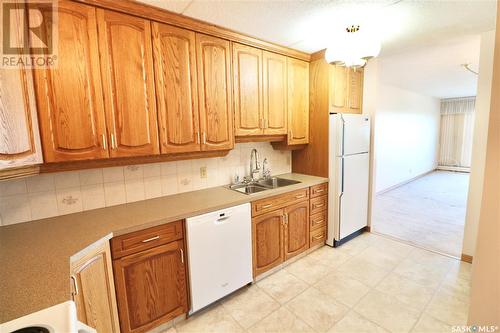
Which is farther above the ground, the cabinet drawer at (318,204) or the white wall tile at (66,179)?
the white wall tile at (66,179)

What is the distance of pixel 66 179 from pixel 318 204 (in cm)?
244

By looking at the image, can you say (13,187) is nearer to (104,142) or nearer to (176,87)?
(104,142)

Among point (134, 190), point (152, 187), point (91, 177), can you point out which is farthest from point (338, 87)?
point (91, 177)

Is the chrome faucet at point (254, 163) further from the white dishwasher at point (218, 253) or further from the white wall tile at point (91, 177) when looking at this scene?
the white wall tile at point (91, 177)

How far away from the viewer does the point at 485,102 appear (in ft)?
7.63

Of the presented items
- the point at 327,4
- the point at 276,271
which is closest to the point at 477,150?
the point at 327,4

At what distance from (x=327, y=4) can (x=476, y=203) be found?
2460mm

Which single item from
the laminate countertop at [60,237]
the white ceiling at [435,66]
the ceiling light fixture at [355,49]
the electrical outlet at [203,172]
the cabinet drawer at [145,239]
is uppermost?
the white ceiling at [435,66]

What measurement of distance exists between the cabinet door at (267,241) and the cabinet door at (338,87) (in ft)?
4.63

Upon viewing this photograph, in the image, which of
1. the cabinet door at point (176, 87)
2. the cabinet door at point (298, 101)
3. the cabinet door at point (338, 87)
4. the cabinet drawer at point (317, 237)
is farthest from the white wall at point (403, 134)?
the cabinet door at point (176, 87)

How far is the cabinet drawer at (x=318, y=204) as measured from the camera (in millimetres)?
2743

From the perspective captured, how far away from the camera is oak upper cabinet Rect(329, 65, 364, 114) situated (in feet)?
8.89

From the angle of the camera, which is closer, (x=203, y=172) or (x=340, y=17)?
(x=340, y=17)

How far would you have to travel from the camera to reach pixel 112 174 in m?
1.93
